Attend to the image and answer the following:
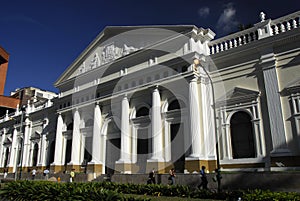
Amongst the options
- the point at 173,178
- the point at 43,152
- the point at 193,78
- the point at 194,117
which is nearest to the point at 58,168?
the point at 43,152

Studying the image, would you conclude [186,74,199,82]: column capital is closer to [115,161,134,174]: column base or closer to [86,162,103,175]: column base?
[115,161,134,174]: column base

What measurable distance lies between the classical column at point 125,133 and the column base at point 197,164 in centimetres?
621

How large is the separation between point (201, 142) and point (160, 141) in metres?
3.63

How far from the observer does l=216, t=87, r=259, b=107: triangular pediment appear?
18.2 m

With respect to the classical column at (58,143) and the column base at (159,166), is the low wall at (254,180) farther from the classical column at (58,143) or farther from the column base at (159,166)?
the classical column at (58,143)

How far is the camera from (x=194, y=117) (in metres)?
19.2

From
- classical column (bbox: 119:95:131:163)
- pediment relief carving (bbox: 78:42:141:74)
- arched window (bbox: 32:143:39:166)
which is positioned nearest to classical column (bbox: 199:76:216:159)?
classical column (bbox: 119:95:131:163)

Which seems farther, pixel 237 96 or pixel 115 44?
pixel 115 44

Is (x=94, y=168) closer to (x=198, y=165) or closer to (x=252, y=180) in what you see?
(x=198, y=165)

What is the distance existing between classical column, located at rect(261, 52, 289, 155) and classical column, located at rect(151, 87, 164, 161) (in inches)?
322

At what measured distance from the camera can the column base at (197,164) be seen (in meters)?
18.0

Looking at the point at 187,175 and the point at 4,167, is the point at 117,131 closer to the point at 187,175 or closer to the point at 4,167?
the point at 187,175

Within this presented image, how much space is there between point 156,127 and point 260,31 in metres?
10.4

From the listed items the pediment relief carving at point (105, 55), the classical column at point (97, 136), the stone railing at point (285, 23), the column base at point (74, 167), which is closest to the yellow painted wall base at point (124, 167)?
the classical column at point (97, 136)
